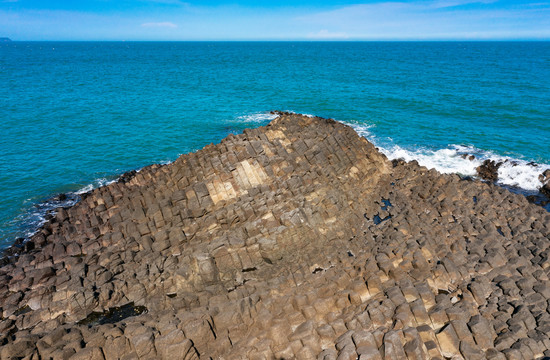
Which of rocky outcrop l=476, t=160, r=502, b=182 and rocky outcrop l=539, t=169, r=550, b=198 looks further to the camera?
rocky outcrop l=476, t=160, r=502, b=182

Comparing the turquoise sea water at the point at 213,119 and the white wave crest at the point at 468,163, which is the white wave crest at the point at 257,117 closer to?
the turquoise sea water at the point at 213,119

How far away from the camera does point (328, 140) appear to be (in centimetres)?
2669

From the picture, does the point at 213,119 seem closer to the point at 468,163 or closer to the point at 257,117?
the point at 257,117

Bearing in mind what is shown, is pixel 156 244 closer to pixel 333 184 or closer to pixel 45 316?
pixel 45 316

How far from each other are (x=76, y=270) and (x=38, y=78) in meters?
82.8

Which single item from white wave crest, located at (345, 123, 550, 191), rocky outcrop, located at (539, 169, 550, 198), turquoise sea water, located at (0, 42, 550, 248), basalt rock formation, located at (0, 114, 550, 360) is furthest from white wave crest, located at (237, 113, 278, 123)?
rocky outcrop, located at (539, 169, 550, 198)

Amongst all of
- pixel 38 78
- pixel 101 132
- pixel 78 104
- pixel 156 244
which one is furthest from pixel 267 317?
pixel 38 78

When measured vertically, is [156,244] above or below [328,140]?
below

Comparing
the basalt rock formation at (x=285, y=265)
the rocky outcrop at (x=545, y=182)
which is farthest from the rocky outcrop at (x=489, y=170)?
the basalt rock formation at (x=285, y=265)

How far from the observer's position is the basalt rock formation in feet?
42.4

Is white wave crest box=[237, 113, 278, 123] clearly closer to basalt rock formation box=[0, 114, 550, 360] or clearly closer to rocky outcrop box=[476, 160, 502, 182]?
basalt rock formation box=[0, 114, 550, 360]

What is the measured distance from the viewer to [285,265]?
1784cm

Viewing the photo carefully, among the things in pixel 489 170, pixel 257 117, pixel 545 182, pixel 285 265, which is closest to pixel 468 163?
pixel 489 170

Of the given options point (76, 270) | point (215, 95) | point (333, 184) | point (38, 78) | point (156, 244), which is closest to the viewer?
point (76, 270)
